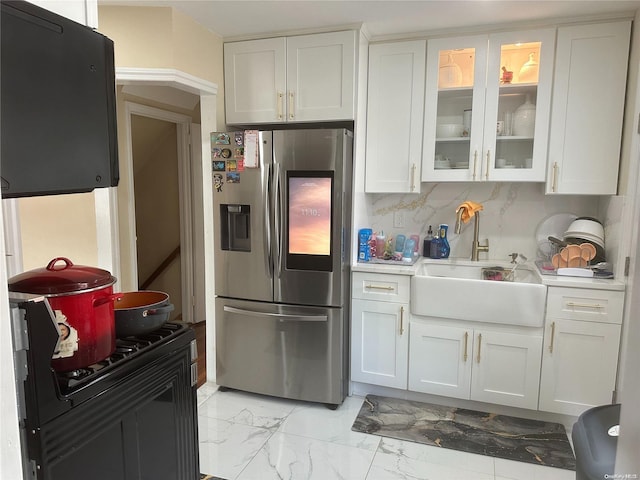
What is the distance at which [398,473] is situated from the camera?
2178mm

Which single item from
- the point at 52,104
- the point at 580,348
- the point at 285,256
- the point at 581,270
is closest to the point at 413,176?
the point at 285,256

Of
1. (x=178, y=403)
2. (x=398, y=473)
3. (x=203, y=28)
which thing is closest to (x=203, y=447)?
(x=398, y=473)

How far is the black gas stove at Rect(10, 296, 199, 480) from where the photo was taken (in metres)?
0.79

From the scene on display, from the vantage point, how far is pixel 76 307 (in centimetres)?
95

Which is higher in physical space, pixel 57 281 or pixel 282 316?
pixel 57 281

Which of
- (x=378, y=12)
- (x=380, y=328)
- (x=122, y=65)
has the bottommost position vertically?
(x=380, y=328)

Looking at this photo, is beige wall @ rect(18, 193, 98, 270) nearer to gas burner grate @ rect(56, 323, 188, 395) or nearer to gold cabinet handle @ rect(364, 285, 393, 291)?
gas burner grate @ rect(56, 323, 188, 395)

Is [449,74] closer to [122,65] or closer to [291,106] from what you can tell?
[291,106]

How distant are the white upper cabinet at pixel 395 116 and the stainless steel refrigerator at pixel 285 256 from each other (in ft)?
0.98

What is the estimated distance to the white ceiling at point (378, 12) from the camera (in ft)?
7.64

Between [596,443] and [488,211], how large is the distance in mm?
2145

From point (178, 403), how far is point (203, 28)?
236 cm

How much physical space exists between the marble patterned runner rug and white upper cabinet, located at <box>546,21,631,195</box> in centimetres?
145

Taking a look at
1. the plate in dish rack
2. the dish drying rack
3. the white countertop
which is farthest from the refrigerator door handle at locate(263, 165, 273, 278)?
the plate in dish rack
